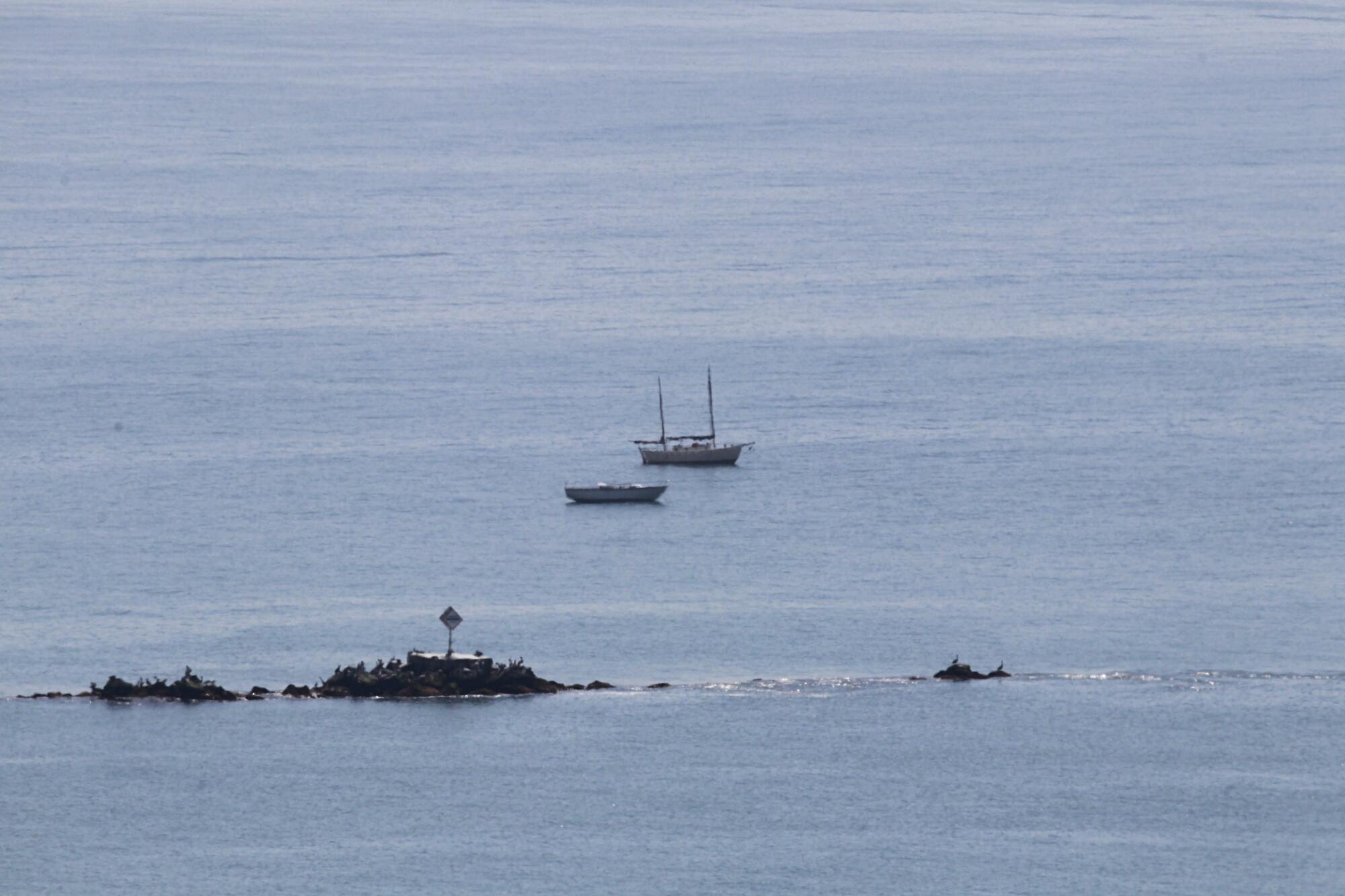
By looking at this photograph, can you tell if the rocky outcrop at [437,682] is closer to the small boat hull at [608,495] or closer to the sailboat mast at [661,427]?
the small boat hull at [608,495]

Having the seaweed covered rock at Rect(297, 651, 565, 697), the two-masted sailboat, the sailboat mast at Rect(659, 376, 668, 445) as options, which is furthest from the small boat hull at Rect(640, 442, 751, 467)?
the seaweed covered rock at Rect(297, 651, 565, 697)

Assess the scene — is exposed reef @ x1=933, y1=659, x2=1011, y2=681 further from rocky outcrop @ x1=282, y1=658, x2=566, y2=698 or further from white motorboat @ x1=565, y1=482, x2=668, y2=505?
white motorboat @ x1=565, y1=482, x2=668, y2=505

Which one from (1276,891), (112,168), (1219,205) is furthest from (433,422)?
(112,168)

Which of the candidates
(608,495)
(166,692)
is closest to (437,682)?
(166,692)

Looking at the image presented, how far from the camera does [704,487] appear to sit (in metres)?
107

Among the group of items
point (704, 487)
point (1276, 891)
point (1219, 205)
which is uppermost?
point (1219, 205)

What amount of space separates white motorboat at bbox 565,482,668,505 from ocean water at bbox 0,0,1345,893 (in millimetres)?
976

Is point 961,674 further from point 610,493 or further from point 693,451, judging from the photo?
point 693,451

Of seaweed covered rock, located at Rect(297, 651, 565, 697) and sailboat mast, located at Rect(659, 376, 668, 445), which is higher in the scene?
sailboat mast, located at Rect(659, 376, 668, 445)

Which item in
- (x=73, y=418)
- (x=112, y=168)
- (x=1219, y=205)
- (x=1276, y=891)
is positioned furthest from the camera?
(x=112, y=168)

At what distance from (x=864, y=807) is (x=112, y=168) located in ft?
463

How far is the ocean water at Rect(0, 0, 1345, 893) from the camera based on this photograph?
2677 inches

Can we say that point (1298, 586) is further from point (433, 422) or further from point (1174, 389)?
point (433, 422)

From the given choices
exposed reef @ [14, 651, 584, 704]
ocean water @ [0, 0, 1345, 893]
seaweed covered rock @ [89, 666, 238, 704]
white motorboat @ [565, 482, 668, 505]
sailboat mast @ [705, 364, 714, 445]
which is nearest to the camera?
ocean water @ [0, 0, 1345, 893]
